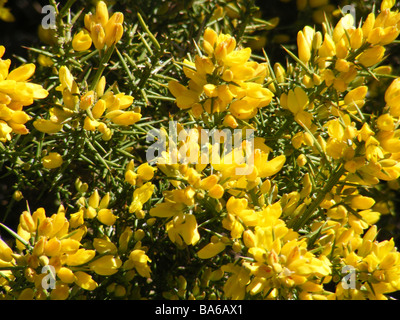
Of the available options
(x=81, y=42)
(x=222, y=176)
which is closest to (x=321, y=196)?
(x=222, y=176)

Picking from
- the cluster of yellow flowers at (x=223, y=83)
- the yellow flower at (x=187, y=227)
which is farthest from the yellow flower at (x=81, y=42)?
the yellow flower at (x=187, y=227)

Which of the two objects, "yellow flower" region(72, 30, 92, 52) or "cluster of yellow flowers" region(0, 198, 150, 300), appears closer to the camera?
"cluster of yellow flowers" region(0, 198, 150, 300)

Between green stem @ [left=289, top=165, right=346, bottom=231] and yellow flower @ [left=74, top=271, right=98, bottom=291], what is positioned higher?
green stem @ [left=289, top=165, right=346, bottom=231]

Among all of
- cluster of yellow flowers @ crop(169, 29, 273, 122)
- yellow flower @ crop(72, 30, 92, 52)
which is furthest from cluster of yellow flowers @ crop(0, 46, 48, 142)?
cluster of yellow flowers @ crop(169, 29, 273, 122)

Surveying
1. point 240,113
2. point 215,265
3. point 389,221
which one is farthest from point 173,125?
point 389,221

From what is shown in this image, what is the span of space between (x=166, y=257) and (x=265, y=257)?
1.32 ft

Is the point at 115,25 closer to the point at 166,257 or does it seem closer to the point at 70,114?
the point at 70,114

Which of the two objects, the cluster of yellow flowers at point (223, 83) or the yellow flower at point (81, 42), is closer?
the cluster of yellow flowers at point (223, 83)

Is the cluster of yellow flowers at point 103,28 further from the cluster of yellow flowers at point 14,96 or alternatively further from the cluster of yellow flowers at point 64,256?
the cluster of yellow flowers at point 64,256

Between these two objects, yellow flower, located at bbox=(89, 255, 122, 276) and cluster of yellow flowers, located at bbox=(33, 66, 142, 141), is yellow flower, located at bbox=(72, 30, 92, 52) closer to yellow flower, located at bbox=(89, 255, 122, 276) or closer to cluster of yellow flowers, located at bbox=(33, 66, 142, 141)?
cluster of yellow flowers, located at bbox=(33, 66, 142, 141)

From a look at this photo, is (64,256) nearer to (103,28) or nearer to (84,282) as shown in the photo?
(84,282)

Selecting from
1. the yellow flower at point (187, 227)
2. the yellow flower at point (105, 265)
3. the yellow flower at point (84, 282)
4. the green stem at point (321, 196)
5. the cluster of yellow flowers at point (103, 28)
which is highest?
the cluster of yellow flowers at point (103, 28)
